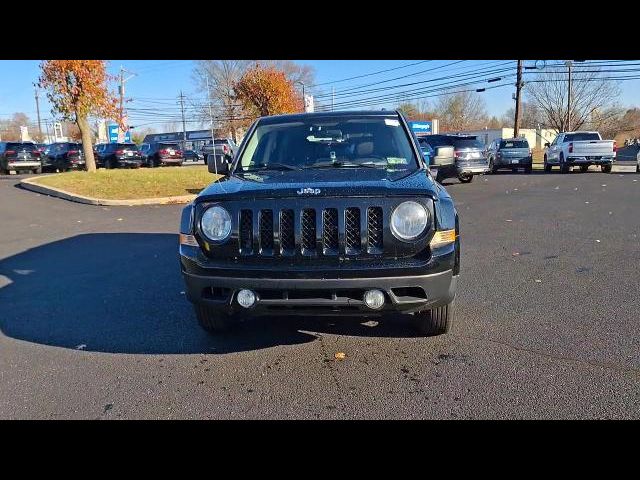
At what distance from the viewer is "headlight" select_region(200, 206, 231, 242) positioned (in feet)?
10.7

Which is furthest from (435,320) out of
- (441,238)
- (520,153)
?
(520,153)

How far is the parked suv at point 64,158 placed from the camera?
3017cm

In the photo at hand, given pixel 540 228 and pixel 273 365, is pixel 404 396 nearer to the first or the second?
pixel 273 365

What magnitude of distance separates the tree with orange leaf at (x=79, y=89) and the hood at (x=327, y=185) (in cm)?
1682

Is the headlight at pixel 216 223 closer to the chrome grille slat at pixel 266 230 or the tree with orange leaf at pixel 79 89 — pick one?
the chrome grille slat at pixel 266 230

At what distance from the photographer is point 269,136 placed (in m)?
4.66

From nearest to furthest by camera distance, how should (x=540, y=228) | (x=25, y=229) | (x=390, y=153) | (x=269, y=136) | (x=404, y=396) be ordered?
(x=404, y=396)
(x=390, y=153)
(x=269, y=136)
(x=540, y=228)
(x=25, y=229)

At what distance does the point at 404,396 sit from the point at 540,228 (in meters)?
6.34

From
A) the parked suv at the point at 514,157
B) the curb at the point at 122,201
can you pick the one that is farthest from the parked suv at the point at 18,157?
the parked suv at the point at 514,157

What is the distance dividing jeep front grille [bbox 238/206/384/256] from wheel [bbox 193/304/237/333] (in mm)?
817

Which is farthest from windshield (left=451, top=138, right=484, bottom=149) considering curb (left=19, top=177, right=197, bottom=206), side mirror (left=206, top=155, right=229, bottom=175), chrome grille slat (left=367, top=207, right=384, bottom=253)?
chrome grille slat (left=367, top=207, right=384, bottom=253)

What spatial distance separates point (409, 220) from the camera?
3.14 m
